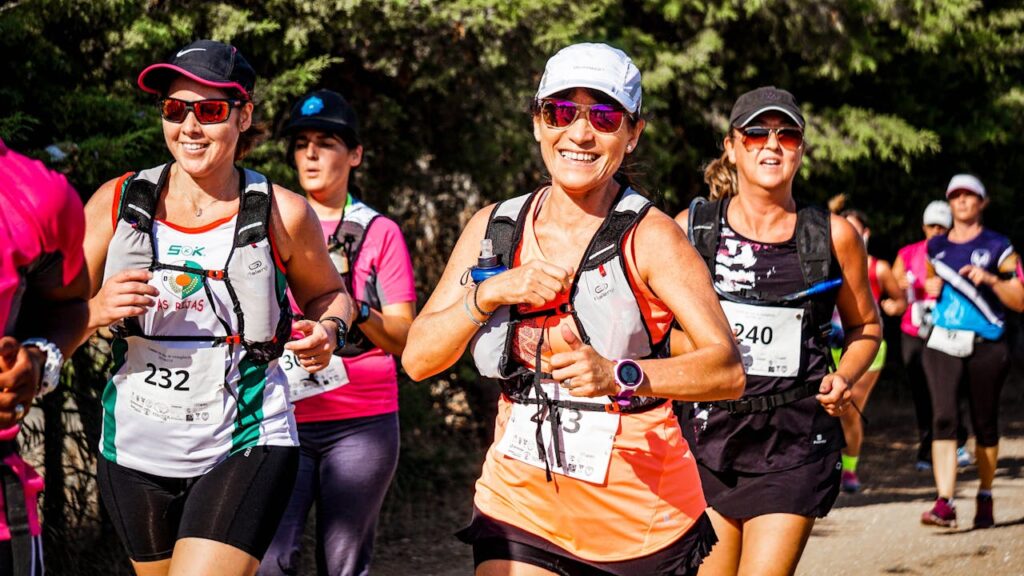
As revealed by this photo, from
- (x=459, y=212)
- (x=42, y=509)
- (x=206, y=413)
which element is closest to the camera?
(x=206, y=413)

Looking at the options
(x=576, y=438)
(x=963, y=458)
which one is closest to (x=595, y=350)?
(x=576, y=438)

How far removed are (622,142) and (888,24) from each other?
10.3 m

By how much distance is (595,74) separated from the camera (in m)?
3.41

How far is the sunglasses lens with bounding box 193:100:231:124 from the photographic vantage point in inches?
156

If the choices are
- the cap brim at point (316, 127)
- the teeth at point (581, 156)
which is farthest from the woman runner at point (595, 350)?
the cap brim at point (316, 127)

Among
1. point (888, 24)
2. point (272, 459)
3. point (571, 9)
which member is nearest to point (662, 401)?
point (272, 459)

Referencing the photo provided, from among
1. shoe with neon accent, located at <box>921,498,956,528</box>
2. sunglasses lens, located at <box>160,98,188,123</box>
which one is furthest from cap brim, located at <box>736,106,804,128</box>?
shoe with neon accent, located at <box>921,498,956,528</box>

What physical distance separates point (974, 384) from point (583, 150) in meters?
6.50

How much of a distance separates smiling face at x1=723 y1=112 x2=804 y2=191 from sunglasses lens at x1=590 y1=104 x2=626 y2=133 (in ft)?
5.14

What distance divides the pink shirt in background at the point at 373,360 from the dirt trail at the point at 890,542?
9.70ft

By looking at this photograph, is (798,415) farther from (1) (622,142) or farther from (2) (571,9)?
(2) (571,9)

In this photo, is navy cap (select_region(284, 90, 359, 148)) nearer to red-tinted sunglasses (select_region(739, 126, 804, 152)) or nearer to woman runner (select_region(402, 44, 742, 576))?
red-tinted sunglasses (select_region(739, 126, 804, 152))

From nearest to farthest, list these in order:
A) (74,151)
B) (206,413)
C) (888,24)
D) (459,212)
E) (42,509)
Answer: (206,413), (74,151), (42,509), (459,212), (888,24)

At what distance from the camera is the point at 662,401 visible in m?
3.44
